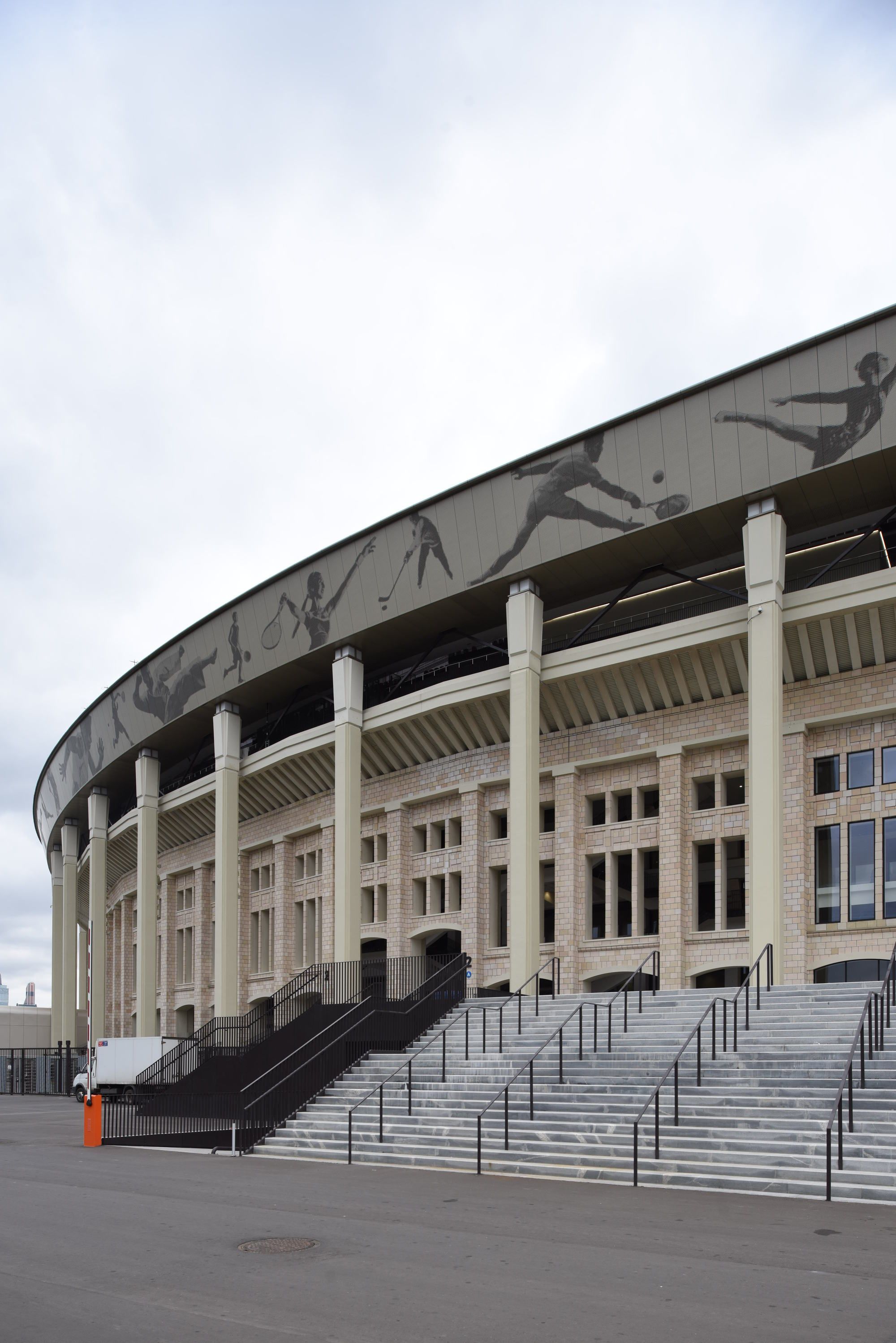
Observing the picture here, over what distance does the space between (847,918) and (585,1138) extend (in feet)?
40.3

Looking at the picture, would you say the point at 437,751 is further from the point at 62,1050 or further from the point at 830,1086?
the point at 62,1050

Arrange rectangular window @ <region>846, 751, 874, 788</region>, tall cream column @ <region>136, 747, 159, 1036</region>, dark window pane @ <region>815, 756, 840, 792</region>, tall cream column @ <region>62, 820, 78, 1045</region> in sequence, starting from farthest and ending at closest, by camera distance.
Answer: tall cream column @ <region>62, 820, 78, 1045</region>
tall cream column @ <region>136, 747, 159, 1036</region>
dark window pane @ <region>815, 756, 840, 792</region>
rectangular window @ <region>846, 751, 874, 788</region>

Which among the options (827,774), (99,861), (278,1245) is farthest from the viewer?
(99,861)

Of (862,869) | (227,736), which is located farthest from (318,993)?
(227,736)

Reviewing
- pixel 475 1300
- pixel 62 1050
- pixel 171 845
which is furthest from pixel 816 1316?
pixel 62 1050

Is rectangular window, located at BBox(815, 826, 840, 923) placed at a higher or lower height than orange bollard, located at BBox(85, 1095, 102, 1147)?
higher

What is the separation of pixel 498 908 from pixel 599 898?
3595mm

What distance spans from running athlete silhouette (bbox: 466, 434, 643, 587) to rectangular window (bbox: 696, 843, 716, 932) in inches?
334

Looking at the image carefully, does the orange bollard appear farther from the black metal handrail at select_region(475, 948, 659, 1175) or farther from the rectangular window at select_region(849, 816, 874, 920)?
the rectangular window at select_region(849, 816, 874, 920)

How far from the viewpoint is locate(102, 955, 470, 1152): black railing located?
21.9m

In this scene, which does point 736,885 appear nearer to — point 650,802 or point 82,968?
point 650,802

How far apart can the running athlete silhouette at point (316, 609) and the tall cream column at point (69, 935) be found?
31.1 m

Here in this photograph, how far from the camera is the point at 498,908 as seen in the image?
34625mm

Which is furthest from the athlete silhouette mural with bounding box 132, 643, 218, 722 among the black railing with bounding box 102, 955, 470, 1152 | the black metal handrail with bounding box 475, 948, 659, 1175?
the black metal handrail with bounding box 475, 948, 659, 1175
